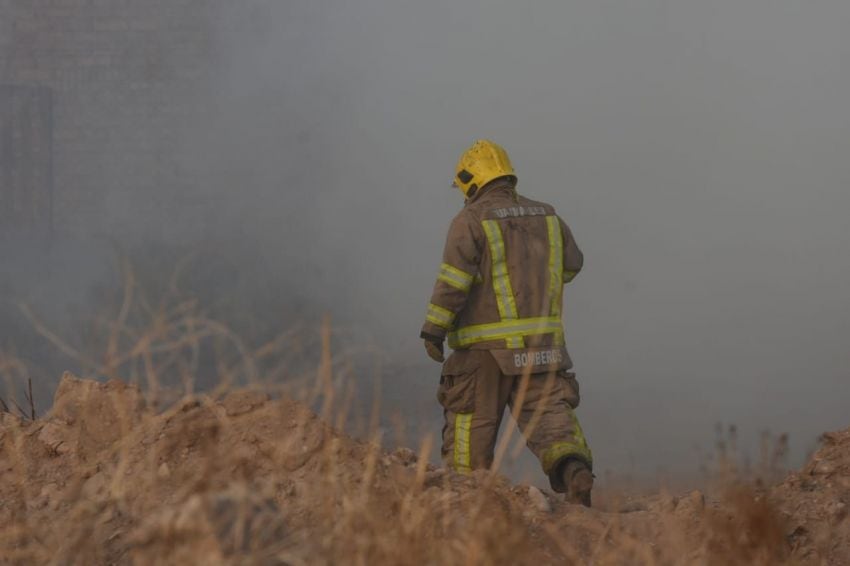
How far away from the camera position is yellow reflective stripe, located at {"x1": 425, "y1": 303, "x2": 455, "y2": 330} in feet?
15.4

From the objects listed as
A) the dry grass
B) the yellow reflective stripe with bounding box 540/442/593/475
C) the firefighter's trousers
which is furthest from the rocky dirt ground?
the firefighter's trousers

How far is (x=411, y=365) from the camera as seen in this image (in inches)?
392

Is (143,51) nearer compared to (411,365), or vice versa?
(411,365)

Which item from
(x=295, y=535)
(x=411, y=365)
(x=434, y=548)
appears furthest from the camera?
(x=411, y=365)

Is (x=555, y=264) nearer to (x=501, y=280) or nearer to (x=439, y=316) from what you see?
(x=501, y=280)

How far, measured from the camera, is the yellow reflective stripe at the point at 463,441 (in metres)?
4.77

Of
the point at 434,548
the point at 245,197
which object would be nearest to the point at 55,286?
the point at 245,197

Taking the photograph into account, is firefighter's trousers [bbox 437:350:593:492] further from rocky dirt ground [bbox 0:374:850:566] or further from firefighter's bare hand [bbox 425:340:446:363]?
rocky dirt ground [bbox 0:374:850:566]

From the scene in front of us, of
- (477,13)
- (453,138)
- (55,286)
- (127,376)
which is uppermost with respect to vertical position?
(477,13)

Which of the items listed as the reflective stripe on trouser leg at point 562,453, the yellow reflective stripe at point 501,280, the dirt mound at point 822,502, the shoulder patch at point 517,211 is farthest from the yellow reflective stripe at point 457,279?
the dirt mound at point 822,502

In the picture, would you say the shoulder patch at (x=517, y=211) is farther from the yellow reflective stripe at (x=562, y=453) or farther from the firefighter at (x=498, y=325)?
the yellow reflective stripe at (x=562, y=453)

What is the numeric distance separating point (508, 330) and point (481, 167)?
58cm

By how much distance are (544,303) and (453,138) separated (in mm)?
6021

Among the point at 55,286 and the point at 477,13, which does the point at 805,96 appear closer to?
the point at 477,13
